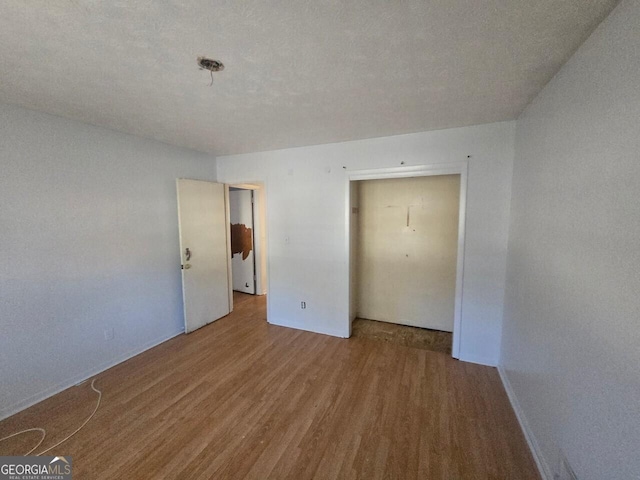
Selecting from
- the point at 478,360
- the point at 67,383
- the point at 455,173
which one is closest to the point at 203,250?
the point at 67,383

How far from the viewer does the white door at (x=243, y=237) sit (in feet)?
16.4

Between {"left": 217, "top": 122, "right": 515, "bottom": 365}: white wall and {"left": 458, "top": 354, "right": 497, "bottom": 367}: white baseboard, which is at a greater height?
{"left": 217, "top": 122, "right": 515, "bottom": 365}: white wall

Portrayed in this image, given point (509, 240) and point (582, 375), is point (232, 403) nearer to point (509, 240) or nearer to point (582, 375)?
point (582, 375)

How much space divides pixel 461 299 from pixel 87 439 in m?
3.34

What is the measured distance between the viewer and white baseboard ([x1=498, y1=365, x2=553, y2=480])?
1.49 meters

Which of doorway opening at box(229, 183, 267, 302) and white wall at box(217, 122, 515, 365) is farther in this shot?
doorway opening at box(229, 183, 267, 302)

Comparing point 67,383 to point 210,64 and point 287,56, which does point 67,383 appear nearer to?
point 210,64

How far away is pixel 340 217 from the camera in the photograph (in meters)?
3.17

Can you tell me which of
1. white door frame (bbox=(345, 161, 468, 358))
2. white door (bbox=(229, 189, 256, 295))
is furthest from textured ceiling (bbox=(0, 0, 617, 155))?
white door (bbox=(229, 189, 256, 295))

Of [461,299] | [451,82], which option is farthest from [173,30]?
[461,299]

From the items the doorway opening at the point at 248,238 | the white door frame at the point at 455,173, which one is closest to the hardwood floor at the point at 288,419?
the white door frame at the point at 455,173

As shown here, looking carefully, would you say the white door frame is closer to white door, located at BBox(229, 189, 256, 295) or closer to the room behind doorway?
the room behind doorway

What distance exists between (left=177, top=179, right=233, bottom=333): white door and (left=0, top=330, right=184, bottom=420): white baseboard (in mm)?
552

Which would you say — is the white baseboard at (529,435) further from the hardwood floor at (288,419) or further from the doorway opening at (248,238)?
the doorway opening at (248,238)
